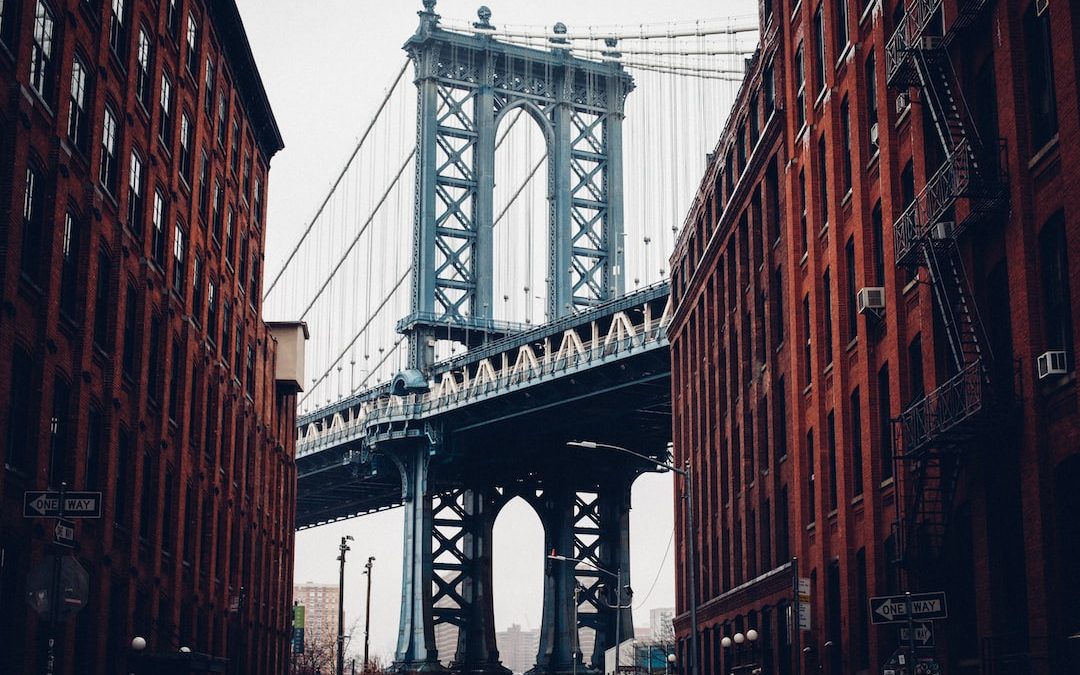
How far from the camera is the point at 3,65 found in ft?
96.8

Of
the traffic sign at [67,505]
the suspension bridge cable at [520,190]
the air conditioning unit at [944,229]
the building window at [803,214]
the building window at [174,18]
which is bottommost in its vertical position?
the traffic sign at [67,505]

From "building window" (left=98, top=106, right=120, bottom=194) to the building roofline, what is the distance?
1512 cm

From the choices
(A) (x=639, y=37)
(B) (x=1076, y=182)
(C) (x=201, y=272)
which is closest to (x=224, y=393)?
(C) (x=201, y=272)

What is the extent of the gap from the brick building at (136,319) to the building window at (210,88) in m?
0.13

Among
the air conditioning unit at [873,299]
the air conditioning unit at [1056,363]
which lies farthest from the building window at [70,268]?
the air conditioning unit at [1056,363]

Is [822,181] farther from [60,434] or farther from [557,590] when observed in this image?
[557,590]

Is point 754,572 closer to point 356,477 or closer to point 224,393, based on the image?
point 224,393

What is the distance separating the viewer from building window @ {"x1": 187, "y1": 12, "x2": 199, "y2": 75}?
2014 inches

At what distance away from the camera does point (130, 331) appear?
137 ft

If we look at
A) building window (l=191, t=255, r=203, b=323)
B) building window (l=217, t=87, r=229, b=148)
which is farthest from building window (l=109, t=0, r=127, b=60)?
building window (l=217, t=87, r=229, b=148)

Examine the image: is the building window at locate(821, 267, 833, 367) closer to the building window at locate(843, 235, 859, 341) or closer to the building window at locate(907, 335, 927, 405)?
the building window at locate(843, 235, 859, 341)

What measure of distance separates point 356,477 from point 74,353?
91545 millimetres

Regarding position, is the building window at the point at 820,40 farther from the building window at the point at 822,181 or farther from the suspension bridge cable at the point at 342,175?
the suspension bridge cable at the point at 342,175

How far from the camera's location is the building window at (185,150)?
161 feet
